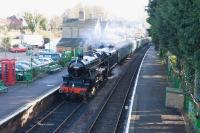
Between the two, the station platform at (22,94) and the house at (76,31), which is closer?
the station platform at (22,94)

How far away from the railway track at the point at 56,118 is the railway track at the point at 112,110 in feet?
5.01

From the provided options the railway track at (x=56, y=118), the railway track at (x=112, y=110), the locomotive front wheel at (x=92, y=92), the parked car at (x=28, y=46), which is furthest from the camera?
the parked car at (x=28, y=46)

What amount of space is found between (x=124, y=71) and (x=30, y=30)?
178ft

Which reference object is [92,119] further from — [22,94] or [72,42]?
[72,42]

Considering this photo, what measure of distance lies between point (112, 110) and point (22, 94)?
586 cm

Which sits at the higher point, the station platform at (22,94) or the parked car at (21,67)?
the parked car at (21,67)

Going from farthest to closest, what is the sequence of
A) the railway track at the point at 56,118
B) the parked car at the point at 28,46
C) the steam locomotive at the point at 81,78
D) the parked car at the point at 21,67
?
the parked car at the point at 28,46
the parked car at the point at 21,67
the steam locomotive at the point at 81,78
the railway track at the point at 56,118

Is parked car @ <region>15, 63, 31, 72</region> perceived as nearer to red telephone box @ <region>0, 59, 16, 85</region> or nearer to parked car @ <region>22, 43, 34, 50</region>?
red telephone box @ <region>0, 59, 16, 85</region>

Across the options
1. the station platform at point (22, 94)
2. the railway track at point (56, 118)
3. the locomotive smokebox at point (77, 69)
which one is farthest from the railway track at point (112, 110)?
the station platform at point (22, 94)

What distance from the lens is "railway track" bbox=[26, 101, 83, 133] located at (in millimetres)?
18859

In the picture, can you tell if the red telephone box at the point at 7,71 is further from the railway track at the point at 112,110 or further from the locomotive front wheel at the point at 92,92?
the railway track at the point at 112,110

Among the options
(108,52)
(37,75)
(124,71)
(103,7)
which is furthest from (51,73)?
(103,7)

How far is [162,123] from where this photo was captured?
18.6 metres

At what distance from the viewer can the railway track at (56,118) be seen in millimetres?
18859
